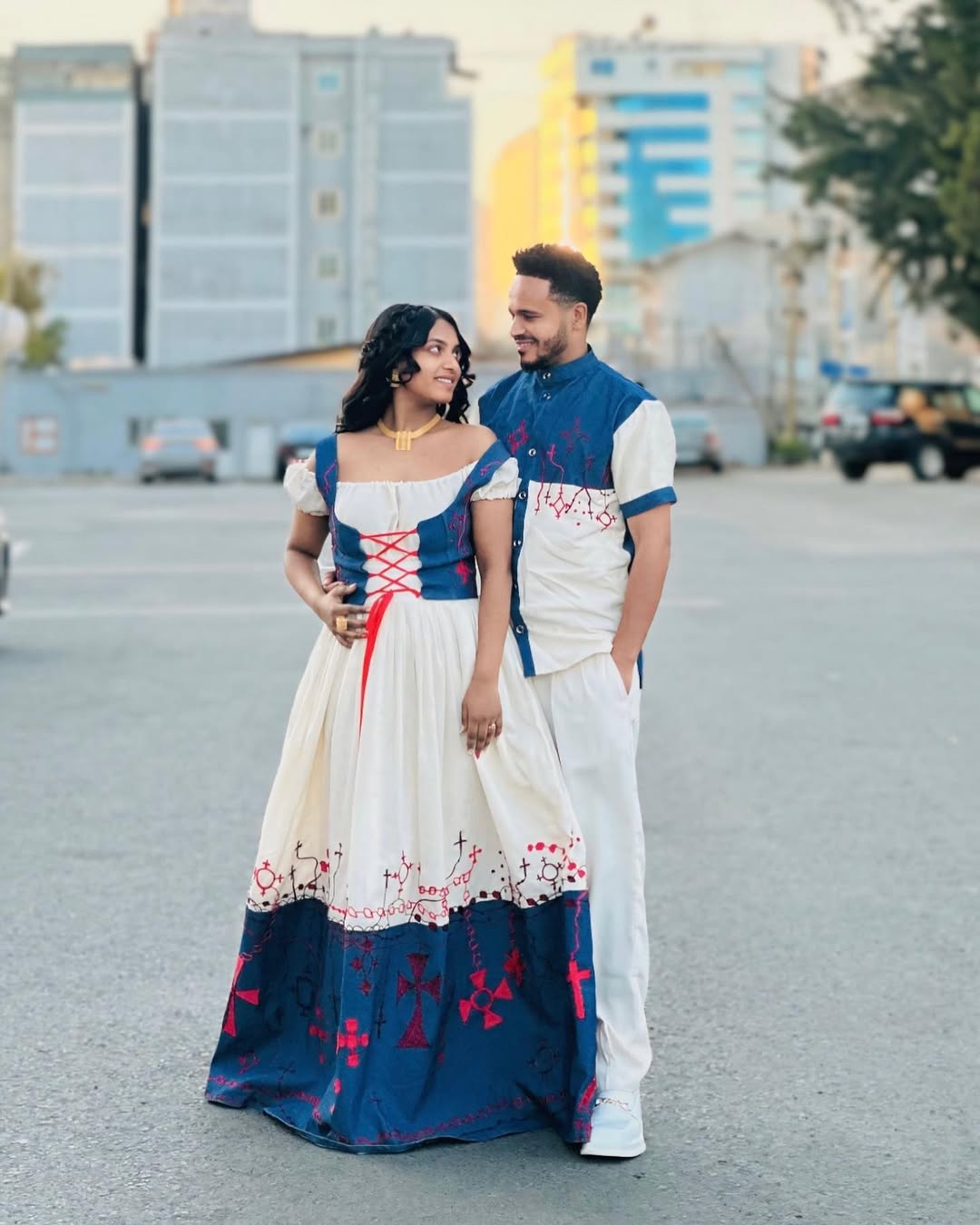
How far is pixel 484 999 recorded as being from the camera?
405cm

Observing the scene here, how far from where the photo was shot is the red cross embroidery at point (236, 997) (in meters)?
4.20

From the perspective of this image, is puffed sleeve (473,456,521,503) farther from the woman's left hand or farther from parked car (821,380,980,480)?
parked car (821,380,980,480)

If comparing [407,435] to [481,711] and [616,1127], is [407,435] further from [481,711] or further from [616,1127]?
[616,1127]

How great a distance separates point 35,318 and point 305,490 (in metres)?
91.8

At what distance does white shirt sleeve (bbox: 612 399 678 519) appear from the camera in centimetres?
412

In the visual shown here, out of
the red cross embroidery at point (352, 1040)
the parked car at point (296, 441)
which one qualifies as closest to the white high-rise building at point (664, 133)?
the parked car at point (296, 441)

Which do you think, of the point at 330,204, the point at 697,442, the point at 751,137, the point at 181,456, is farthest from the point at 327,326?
the point at 751,137

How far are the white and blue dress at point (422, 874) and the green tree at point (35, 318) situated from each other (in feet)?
271

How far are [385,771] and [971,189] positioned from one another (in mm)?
39160

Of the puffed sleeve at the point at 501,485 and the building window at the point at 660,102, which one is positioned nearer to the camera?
the puffed sleeve at the point at 501,485

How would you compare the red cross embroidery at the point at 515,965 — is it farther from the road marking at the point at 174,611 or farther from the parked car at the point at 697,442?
the parked car at the point at 697,442

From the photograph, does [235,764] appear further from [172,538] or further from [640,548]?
[172,538]

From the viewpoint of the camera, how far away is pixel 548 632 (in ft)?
13.7

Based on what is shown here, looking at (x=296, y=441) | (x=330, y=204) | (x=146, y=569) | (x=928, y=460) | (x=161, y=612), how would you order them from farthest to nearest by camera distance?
(x=330, y=204) < (x=296, y=441) < (x=928, y=460) < (x=146, y=569) < (x=161, y=612)
